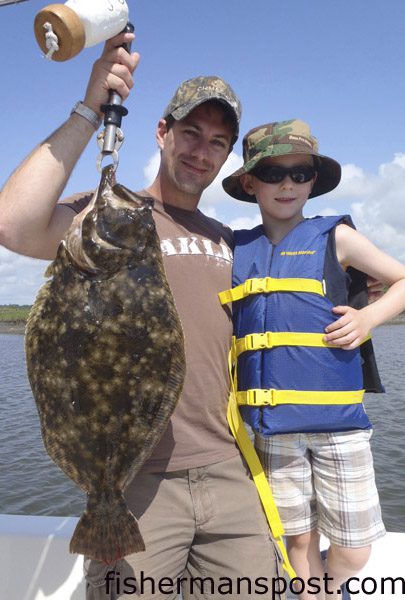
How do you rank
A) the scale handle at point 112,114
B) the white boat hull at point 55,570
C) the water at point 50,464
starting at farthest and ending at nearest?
the water at point 50,464 < the white boat hull at point 55,570 < the scale handle at point 112,114

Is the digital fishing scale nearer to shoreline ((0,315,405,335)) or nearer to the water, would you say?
the water

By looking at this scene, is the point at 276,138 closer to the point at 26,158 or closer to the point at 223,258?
the point at 223,258

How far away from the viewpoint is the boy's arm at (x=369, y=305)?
122 inches

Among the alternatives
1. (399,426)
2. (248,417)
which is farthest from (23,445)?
(248,417)

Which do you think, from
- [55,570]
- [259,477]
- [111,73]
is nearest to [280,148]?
[111,73]

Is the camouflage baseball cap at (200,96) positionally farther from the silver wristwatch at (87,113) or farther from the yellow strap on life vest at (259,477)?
the yellow strap on life vest at (259,477)

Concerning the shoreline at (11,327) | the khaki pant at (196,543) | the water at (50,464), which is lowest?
the water at (50,464)

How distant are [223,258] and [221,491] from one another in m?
1.41

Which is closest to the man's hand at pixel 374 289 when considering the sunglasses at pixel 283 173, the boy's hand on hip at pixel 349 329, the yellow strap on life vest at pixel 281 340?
the boy's hand on hip at pixel 349 329

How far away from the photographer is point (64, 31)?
2.02 m

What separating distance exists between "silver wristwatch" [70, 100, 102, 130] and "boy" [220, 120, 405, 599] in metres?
1.27

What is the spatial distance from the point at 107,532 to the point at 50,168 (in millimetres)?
1663

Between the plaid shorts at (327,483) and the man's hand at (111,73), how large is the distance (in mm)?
2201

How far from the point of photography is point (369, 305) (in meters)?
3.17
